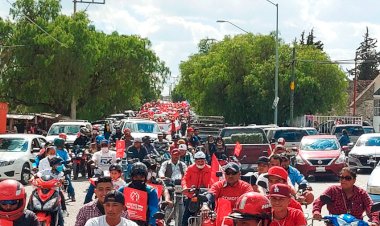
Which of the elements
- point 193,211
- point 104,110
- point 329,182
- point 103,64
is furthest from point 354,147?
point 104,110

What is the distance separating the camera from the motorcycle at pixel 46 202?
10117 mm

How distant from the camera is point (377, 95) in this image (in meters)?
76.1

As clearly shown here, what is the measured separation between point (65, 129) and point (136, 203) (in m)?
23.1

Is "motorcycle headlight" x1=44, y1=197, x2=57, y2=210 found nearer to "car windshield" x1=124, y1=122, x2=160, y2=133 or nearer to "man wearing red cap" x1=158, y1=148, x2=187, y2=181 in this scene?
"man wearing red cap" x1=158, y1=148, x2=187, y2=181

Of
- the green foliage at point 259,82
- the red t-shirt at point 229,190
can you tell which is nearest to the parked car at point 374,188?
the red t-shirt at point 229,190

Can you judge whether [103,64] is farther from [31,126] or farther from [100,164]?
[100,164]

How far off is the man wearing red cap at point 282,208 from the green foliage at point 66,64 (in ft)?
133

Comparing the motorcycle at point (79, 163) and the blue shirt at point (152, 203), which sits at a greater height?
the blue shirt at point (152, 203)

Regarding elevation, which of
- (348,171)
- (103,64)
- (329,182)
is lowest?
(329,182)

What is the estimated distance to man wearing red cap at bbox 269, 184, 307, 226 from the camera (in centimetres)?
655

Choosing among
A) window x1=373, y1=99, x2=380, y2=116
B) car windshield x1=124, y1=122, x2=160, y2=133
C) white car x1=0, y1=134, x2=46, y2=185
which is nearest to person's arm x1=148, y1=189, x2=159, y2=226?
white car x1=0, y1=134, x2=46, y2=185

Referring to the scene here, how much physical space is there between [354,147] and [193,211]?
61.1 feet

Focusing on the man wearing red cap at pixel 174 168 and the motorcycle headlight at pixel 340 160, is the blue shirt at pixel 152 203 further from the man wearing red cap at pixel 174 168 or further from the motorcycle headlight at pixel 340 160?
the motorcycle headlight at pixel 340 160

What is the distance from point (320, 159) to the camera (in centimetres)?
2658
